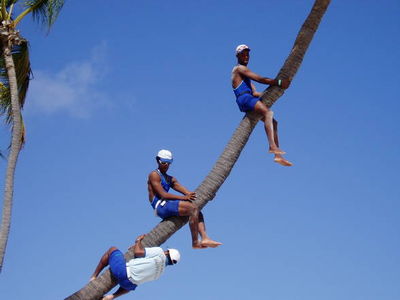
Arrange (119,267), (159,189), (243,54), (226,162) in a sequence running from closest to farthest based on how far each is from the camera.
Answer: (119,267) → (226,162) → (159,189) → (243,54)

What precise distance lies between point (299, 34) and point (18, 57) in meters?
6.75

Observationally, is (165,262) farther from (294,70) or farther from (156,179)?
(294,70)

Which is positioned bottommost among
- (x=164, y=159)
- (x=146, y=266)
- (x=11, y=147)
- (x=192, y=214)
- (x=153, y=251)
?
(x=146, y=266)

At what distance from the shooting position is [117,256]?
992 centimetres

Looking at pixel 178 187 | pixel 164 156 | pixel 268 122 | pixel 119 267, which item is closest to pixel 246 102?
pixel 268 122

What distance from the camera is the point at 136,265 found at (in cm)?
991

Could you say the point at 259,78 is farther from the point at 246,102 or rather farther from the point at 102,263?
the point at 102,263

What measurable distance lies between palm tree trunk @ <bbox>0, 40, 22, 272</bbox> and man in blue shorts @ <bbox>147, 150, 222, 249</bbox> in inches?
125

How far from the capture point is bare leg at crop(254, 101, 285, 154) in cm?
1026

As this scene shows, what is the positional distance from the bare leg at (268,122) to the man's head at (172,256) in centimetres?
211

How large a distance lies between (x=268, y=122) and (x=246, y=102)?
1.47 ft

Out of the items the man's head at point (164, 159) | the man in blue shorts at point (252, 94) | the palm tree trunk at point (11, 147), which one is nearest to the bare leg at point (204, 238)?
the man's head at point (164, 159)

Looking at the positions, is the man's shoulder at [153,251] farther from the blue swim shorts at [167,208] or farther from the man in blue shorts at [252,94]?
the man in blue shorts at [252,94]

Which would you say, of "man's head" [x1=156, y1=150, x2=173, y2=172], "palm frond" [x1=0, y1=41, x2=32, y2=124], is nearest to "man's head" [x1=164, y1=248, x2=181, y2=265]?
"man's head" [x1=156, y1=150, x2=173, y2=172]
